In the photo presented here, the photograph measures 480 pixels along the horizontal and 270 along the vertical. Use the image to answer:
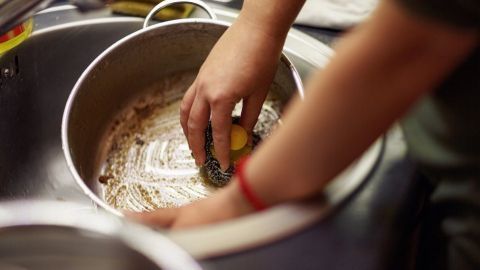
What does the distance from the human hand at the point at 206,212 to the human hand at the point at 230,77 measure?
13 cm

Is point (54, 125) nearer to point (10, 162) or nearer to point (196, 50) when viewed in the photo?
point (10, 162)

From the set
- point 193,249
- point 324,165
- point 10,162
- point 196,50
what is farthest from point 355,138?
point 10,162

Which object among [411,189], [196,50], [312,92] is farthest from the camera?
[196,50]

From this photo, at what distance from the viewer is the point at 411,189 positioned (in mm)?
472

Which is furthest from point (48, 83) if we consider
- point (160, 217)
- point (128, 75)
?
point (160, 217)

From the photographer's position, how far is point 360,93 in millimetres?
302

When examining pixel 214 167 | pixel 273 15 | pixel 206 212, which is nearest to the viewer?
pixel 206 212

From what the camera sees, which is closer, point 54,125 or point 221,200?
point 221,200

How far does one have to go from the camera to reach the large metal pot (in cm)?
60

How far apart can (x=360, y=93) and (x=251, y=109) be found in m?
0.28

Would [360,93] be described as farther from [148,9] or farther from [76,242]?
[148,9]

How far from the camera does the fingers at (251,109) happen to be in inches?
22.1

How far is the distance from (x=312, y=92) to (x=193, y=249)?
0.14 metres

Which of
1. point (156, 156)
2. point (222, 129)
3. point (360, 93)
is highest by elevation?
point (360, 93)
